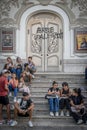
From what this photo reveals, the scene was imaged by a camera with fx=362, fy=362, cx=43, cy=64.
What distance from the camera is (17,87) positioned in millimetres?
13891

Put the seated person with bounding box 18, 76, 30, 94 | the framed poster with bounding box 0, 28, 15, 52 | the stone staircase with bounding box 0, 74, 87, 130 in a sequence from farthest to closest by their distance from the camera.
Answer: the framed poster with bounding box 0, 28, 15, 52 < the seated person with bounding box 18, 76, 30, 94 < the stone staircase with bounding box 0, 74, 87, 130

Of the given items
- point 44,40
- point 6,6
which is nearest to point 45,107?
point 44,40

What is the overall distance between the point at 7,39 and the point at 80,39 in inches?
141

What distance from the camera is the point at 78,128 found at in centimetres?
1178

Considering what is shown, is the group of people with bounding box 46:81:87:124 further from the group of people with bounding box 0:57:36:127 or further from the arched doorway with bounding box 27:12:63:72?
the arched doorway with bounding box 27:12:63:72

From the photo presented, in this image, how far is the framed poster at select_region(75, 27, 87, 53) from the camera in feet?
57.8

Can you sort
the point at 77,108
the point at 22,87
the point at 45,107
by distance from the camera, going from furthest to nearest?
1. the point at 22,87
2. the point at 45,107
3. the point at 77,108

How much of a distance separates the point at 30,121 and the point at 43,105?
1.68 meters

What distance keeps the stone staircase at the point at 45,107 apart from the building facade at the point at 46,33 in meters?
1.60

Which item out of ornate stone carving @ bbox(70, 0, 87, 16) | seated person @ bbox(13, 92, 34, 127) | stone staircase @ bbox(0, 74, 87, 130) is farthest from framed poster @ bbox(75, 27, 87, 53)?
seated person @ bbox(13, 92, 34, 127)

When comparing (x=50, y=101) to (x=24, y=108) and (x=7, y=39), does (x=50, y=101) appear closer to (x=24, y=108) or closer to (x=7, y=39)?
(x=24, y=108)

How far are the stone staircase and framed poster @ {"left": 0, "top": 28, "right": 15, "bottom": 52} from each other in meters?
2.26

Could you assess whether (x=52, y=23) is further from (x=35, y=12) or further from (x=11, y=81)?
(x=11, y=81)

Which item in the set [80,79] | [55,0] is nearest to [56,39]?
[55,0]
